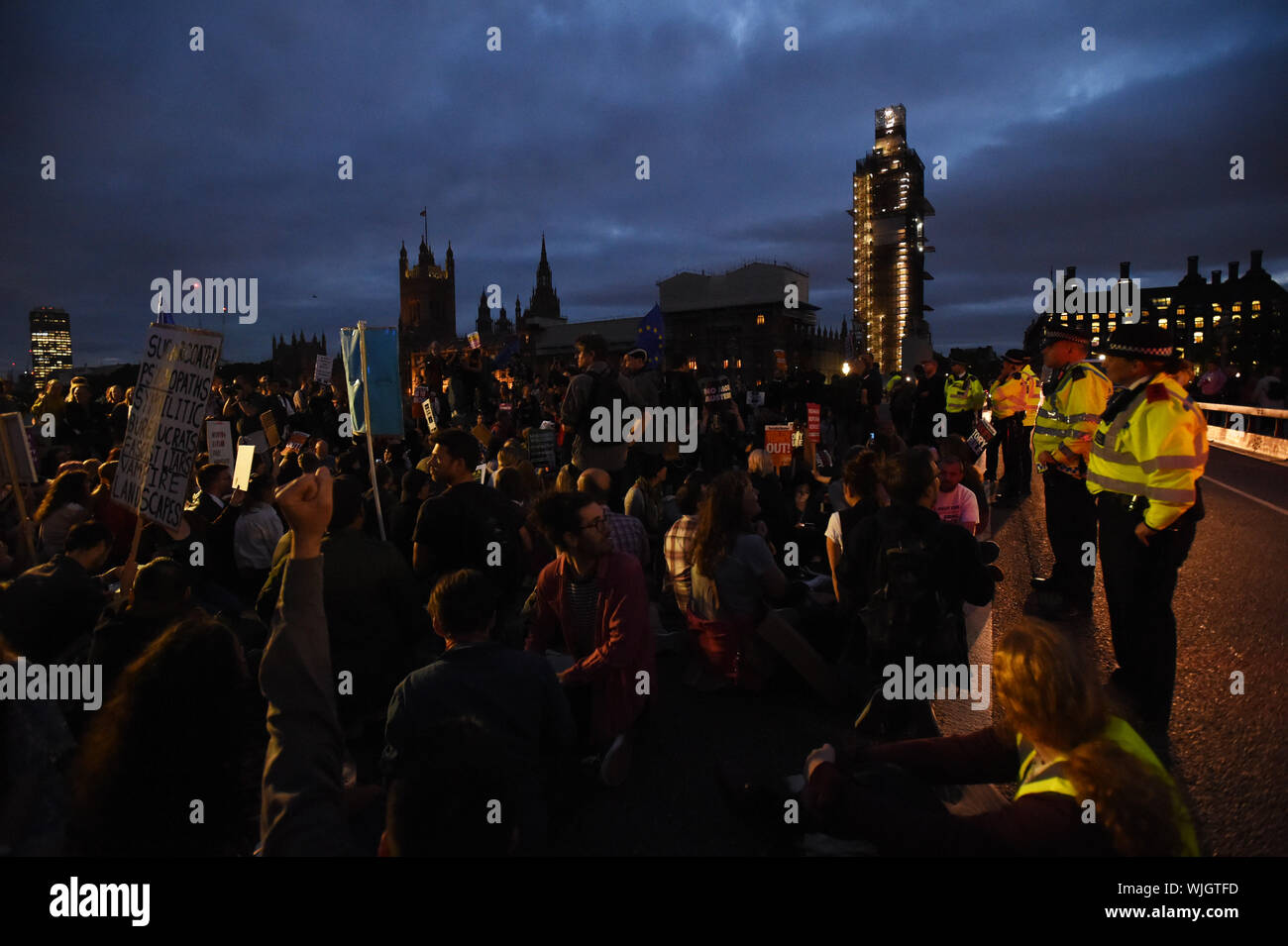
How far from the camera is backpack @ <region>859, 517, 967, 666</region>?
12.6 ft

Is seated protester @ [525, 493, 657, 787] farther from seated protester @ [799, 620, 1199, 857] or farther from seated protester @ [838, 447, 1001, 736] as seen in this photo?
seated protester @ [799, 620, 1199, 857]

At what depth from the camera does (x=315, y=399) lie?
1576 centimetres

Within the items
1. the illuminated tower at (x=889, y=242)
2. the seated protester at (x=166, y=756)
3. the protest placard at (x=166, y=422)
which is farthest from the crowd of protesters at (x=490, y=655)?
the illuminated tower at (x=889, y=242)

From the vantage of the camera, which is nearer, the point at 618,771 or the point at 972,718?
the point at 618,771

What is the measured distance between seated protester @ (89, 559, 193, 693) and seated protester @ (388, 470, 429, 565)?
196 cm

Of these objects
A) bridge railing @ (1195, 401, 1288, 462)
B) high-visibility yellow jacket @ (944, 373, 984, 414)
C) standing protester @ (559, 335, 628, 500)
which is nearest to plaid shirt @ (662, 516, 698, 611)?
standing protester @ (559, 335, 628, 500)

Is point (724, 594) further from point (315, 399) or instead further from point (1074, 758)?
point (315, 399)

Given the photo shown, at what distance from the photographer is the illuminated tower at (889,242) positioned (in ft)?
301

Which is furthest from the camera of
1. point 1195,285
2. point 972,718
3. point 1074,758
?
point 1195,285

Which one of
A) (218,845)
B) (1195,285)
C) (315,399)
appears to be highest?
(1195,285)

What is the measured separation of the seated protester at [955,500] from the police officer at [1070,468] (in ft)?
1.90

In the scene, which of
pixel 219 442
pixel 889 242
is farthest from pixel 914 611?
pixel 889 242
